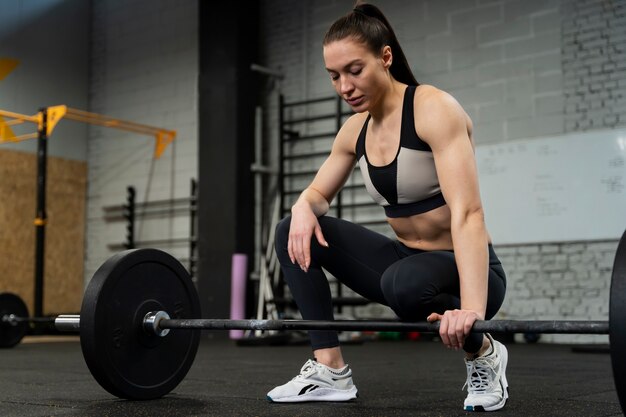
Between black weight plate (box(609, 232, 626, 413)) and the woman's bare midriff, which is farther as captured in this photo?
the woman's bare midriff

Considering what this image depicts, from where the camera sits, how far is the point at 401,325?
1.61 meters

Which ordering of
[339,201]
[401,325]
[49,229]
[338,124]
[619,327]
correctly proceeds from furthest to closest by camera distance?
1. [49,229]
2. [338,124]
3. [339,201]
4. [401,325]
5. [619,327]

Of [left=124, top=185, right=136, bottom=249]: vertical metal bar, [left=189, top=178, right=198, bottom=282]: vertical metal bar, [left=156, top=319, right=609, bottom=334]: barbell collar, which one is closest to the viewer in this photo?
[left=156, top=319, right=609, bottom=334]: barbell collar

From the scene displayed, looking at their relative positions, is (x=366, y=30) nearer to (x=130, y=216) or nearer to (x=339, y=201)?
(x=339, y=201)

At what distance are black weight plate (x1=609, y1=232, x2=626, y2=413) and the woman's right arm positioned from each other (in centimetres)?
71

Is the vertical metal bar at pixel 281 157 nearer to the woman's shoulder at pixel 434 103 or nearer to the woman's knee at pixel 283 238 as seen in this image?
the woman's knee at pixel 283 238

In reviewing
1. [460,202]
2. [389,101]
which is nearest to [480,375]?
[460,202]

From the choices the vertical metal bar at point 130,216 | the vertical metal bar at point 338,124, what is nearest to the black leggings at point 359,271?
the vertical metal bar at point 338,124

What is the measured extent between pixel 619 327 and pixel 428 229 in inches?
25.2

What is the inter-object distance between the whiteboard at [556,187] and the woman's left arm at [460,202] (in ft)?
13.1

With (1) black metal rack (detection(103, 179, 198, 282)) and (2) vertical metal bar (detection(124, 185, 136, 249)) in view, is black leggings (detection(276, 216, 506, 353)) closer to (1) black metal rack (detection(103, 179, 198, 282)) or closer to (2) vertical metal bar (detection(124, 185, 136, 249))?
(1) black metal rack (detection(103, 179, 198, 282))

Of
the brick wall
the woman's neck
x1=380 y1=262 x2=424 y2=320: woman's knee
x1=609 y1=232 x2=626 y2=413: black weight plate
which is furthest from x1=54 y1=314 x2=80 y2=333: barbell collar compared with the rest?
the brick wall

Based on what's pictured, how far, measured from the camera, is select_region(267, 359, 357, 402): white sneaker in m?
1.96

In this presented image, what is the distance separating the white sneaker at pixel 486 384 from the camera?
5.94 feet
